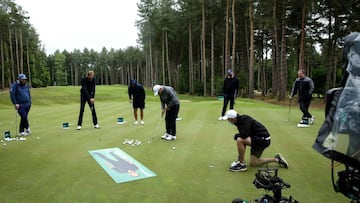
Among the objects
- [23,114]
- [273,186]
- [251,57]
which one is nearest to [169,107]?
[23,114]

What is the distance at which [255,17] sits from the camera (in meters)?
22.4

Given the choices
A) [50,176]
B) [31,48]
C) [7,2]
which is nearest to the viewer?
[50,176]

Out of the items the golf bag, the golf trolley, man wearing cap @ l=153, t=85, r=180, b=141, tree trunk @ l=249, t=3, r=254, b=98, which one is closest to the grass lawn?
man wearing cap @ l=153, t=85, r=180, b=141

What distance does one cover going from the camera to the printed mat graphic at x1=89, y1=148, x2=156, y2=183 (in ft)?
14.8

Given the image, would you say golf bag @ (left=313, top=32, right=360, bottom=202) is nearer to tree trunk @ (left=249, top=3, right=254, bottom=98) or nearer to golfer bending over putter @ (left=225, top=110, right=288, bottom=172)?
golfer bending over putter @ (left=225, top=110, right=288, bottom=172)

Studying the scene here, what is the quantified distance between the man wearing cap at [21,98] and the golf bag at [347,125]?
8.32 m

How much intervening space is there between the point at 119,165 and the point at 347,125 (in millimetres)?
4123

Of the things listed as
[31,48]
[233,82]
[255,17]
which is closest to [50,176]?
[233,82]

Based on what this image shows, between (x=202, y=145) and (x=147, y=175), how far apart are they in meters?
2.34

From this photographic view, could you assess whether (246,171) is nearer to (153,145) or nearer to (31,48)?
(153,145)

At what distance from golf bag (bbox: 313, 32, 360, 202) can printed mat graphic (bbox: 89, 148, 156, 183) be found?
3.05 meters

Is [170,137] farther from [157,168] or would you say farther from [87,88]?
[87,88]

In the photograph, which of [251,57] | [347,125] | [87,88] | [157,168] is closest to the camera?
[347,125]

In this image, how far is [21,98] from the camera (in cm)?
805
